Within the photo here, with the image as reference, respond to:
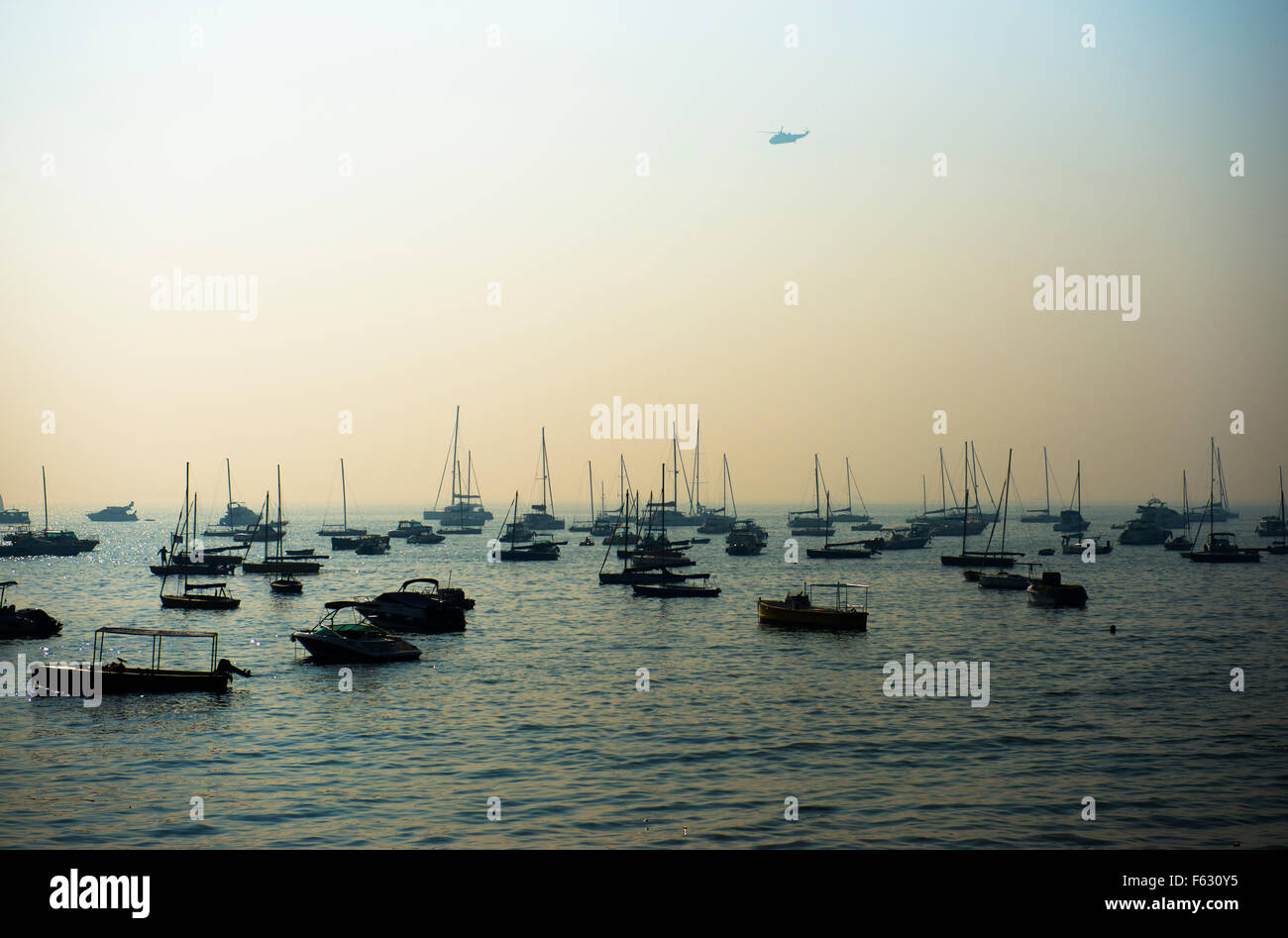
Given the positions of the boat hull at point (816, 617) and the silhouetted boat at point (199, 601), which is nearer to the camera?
the boat hull at point (816, 617)

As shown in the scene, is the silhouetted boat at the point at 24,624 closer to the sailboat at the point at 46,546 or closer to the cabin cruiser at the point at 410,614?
the cabin cruiser at the point at 410,614

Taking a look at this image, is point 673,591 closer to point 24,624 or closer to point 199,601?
point 199,601

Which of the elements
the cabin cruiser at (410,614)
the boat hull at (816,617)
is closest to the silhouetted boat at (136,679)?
the cabin cruiser at (410,614)

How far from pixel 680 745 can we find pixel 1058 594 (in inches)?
2524

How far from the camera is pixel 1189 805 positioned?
100ft

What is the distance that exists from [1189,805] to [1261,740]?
12127mm

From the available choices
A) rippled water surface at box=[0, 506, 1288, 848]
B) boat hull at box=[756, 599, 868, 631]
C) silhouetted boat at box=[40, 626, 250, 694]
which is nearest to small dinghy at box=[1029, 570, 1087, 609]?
rippled water surface at box=[0, 506, 1288, 848]

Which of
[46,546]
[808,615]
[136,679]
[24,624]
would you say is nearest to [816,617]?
[808,615]

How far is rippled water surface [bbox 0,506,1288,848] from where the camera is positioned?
27.9m

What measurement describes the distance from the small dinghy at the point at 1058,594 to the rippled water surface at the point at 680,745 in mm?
12101

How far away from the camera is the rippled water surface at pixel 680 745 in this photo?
27906 mm

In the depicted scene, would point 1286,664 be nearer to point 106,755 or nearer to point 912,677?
point 912,677

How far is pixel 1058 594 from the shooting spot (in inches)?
3612
